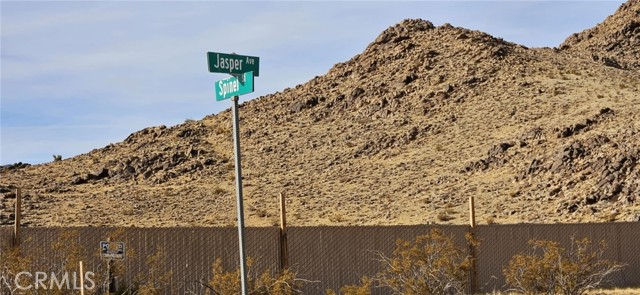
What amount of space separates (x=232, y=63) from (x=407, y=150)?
42.9 meters

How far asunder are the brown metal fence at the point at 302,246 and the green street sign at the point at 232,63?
5289 millimetres

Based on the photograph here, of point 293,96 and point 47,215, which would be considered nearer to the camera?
point 47,215

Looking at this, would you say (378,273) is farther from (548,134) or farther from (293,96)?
(293,96)

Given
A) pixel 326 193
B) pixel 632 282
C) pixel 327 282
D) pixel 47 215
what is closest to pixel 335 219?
pixel 326 193

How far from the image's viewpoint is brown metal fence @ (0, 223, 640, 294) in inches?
611

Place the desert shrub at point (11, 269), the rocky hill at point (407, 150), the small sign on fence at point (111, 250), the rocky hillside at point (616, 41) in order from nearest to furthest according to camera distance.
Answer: the small sign on fence at point (111, 250), the desert shrub at point (11, 269), the rocky hill at point (407, 150), the rocky hillside at point (616, 41)

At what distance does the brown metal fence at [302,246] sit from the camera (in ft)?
→ 50.9

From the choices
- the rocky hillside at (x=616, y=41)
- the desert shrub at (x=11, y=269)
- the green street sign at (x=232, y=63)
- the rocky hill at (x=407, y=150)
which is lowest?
the desert shrub at (x=11, y=269)

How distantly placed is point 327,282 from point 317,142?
3861cm

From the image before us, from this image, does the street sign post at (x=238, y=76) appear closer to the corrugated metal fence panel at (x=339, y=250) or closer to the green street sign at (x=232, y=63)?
the green street sign at (x=232, y=63)

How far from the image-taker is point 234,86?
37.2ft

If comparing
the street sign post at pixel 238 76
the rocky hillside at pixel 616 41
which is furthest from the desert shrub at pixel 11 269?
the rocky hillside at pixel 616 41

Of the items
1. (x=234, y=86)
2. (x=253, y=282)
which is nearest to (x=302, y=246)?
(x=253, y=282)

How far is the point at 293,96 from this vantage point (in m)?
68.0
